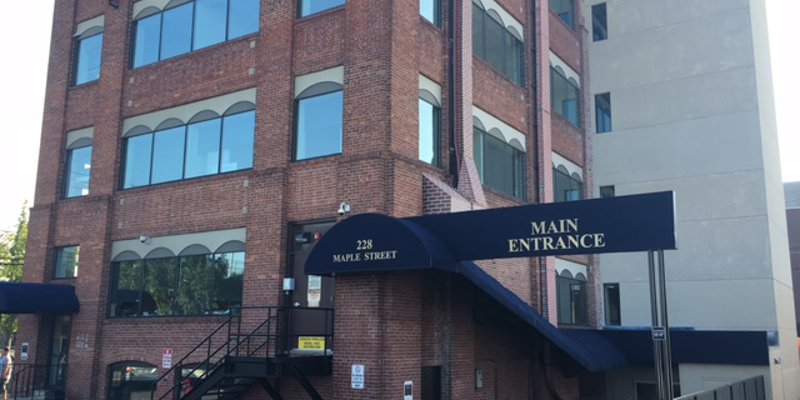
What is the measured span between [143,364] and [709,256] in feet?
62.9

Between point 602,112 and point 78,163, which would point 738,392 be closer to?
point 602,112

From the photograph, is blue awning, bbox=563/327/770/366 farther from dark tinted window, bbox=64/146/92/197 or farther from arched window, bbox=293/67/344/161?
dark tinted window, bbox=64/146/92/197

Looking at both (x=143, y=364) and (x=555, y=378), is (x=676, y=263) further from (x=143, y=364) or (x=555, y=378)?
(x=143, y=364)

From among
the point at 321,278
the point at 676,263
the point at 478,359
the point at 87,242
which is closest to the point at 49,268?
the point at 87,242

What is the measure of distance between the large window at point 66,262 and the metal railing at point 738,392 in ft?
56.1

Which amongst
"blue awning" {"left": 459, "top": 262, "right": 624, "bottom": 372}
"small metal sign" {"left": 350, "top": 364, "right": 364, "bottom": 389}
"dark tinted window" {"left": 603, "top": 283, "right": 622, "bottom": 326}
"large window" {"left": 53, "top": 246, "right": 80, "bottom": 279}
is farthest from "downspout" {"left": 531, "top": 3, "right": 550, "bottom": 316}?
"large window" {"left": 53, "top": 246, "right": 80, "bottom": 279}

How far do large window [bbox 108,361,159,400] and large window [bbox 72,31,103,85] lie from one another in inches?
355

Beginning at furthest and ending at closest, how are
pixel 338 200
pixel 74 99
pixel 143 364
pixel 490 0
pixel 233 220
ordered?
pixel 74 99 → pixel 490 0 → pixel 143 364 → pixel 233 220 → pixel 338 200

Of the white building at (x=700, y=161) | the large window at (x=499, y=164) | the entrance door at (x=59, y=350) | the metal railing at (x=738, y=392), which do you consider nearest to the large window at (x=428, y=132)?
→ the large window at (x=499, y=164)

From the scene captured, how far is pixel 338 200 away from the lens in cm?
1593

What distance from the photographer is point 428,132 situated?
1738cm

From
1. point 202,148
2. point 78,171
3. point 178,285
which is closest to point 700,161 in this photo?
point 202,148

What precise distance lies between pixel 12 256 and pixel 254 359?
33.7 metres

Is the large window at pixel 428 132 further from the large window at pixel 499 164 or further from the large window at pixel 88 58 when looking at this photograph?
the large window at pixel 88 58
